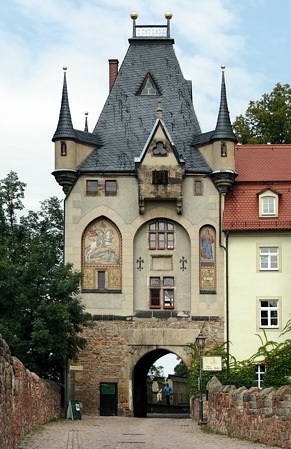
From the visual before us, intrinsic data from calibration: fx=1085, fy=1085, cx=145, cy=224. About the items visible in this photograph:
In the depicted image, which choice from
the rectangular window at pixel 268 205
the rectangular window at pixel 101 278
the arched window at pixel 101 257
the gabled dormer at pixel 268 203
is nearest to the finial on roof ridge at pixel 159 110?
the arched window at pixel 101 257

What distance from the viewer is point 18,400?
2522 cm

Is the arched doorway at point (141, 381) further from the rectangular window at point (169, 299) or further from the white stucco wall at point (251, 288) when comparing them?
the white stucco wall at point (251, 288)

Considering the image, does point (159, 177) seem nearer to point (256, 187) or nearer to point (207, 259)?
point (207, 259)

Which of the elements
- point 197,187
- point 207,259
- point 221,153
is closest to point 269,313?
point 207,259

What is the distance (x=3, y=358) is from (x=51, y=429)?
40.9 ft

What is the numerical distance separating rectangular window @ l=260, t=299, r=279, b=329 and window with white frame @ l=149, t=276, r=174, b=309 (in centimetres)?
430

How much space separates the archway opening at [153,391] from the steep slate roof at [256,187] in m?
7.31

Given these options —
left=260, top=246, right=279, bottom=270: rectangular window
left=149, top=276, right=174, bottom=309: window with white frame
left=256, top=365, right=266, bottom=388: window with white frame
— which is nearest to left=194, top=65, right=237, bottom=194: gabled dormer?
left=260, top=246, right=279, bottom=270: rectangular window

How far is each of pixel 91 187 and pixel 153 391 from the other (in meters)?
27.2

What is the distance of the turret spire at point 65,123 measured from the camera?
51.8 m

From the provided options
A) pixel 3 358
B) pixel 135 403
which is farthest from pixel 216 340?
pixel 3 358

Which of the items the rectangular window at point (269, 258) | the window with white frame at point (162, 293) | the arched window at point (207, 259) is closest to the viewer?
the arched window at point (207, 259)

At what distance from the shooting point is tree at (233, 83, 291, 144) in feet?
205

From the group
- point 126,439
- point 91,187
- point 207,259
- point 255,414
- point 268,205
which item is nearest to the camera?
point 255,414
